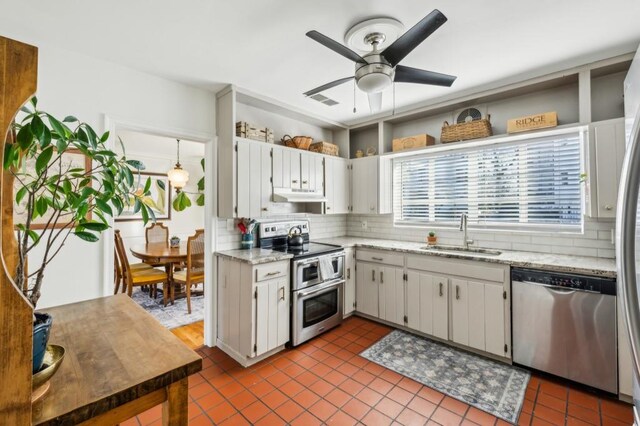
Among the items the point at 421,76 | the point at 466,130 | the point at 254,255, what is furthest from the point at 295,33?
the point at 466,130

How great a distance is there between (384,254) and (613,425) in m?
2.07

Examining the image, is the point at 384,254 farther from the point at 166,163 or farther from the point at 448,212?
the point at 166,163

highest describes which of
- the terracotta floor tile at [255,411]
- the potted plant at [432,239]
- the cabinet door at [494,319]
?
the potted plant at [432,239]

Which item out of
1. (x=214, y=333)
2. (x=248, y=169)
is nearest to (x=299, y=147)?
(x=248, y=169)

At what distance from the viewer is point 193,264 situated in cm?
409

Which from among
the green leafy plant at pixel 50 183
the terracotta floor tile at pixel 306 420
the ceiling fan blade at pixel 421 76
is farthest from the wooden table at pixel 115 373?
the ceiling fan blade at pixel 421 76

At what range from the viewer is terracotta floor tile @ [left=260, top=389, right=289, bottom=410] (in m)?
2.10

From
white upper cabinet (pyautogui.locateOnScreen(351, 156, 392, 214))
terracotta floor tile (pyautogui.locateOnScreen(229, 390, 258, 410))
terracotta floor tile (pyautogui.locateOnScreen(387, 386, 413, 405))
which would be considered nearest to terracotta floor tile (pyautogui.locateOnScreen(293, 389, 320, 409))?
terracotta floor tile (pyautogui.locateOnScreen(229, 390, 258, 410))

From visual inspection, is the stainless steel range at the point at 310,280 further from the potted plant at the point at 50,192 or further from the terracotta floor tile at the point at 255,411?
the potted plant at the point at 50,192

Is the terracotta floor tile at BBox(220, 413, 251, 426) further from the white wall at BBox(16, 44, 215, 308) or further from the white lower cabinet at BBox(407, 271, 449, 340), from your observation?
the white lower cabinet at BBox(407, 271, 449, 340)

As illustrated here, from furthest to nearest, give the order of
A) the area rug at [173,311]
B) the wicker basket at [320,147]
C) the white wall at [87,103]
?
the wicker basket at [320,147] < the area rug at [173,311] < the white wall at [87,103]

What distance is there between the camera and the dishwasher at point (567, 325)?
6.94 feet

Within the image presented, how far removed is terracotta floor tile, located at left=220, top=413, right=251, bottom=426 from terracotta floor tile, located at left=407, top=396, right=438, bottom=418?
113 cm

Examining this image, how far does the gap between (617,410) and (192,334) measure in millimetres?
3681
